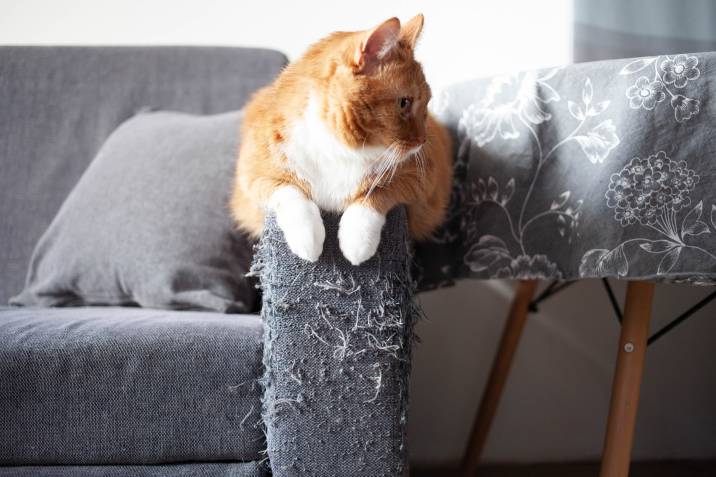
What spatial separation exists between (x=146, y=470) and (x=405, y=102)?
67cm

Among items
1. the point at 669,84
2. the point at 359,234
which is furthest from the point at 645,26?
the point at 359,234

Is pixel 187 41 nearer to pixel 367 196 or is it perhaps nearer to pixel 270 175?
pixel 270 175

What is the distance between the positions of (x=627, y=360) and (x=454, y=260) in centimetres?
36

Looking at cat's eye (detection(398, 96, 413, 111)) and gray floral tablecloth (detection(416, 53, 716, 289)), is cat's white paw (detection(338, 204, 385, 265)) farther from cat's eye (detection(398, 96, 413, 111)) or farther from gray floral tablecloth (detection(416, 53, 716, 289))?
gray floral tablecloth (detection(416, 53, 716, 289))

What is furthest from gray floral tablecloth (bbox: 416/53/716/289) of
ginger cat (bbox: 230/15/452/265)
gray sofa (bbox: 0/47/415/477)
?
gray sofa (bbox: 0/47/415/477)

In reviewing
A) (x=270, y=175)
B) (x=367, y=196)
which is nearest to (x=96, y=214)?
(x=270, y=175)

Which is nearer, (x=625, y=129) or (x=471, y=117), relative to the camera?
(x=625, y=129)

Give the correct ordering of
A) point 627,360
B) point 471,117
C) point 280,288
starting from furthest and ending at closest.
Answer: point 471,117 < point 627,360 < point 280,288

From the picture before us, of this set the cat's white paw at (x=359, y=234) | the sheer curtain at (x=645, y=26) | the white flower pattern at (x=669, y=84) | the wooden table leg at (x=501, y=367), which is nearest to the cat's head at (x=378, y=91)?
the cat's white paw at (x=359, y=234)

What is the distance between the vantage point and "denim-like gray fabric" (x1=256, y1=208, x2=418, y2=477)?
0.83 m

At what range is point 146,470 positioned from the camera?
0.86m

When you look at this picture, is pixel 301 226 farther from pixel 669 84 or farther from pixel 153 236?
pixel 669 84

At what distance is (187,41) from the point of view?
169 cm

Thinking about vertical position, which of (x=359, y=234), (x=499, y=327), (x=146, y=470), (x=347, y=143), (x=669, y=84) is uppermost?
(x=669, y=84)
